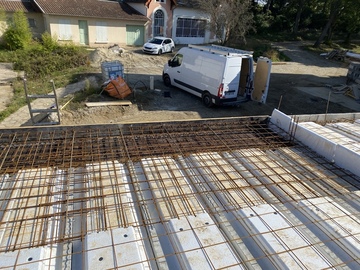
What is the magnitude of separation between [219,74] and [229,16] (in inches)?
689

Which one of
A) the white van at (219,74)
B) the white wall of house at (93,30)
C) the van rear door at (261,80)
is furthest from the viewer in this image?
the white wall of house at (93,30)

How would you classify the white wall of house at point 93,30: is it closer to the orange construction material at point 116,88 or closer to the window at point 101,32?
the window at point 101,32

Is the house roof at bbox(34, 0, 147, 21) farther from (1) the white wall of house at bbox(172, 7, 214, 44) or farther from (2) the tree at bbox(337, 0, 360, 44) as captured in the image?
(2) the tree at bbox(337, 0, 360, 44)

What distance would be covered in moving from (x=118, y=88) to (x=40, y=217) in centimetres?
1125

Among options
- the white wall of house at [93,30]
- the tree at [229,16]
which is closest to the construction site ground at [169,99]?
the white wall of house at [93,30]

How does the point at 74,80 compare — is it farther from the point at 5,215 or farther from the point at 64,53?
the point at 5,215

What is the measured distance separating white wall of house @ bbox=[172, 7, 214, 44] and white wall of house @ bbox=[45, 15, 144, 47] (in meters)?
4.47

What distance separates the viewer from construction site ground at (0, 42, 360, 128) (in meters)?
12.5

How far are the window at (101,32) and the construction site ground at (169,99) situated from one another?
5664 millimetres

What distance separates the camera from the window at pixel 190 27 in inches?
1284

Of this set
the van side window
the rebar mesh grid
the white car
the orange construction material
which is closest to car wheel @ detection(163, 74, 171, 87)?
the van side window

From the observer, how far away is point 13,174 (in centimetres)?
407

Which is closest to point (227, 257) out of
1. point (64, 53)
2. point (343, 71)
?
point (64, 53)

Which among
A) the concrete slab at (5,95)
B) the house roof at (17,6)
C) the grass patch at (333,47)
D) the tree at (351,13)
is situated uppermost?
the tree at (351,13)
